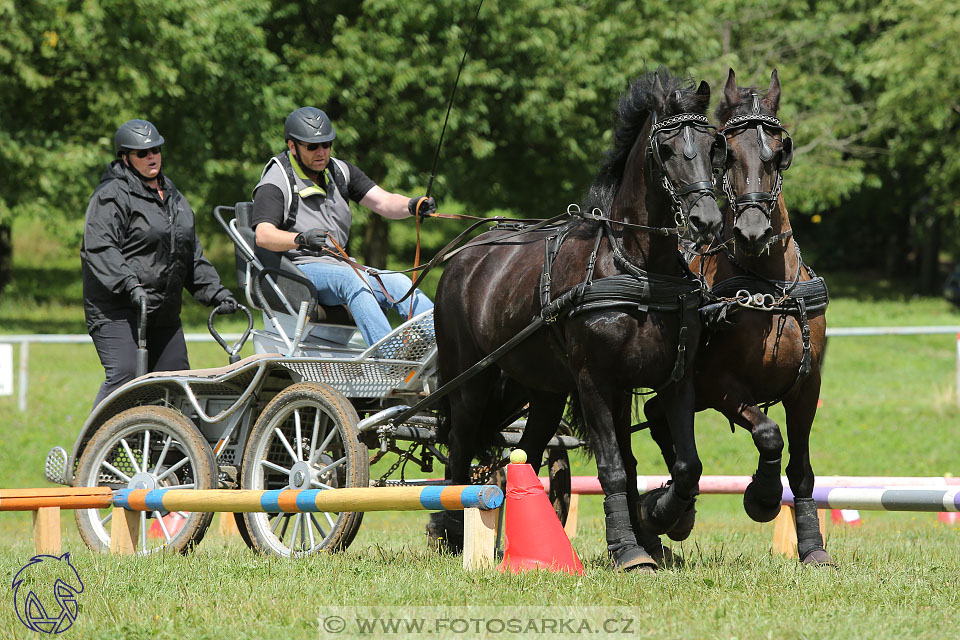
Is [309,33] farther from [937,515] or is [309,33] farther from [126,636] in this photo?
[126,636]

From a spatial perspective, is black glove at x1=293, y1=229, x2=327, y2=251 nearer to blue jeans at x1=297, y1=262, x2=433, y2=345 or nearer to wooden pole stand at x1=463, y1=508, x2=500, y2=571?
blue jeans at x1=297, y1=262, x2=433, y2=345

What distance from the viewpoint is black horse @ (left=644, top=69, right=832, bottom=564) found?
5.91 m

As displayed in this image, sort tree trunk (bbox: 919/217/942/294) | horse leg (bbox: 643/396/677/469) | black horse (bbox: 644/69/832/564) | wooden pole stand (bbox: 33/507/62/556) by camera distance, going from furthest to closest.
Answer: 1. tree trunk (bbox: 919/217/942/294)
2. wooden pole stand (bbox: 33/507/62/556)
3. horse leg (bbox: 643/396/677/469)
4. black horse (bbox: 644/69/832/564)

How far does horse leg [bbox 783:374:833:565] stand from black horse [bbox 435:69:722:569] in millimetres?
674

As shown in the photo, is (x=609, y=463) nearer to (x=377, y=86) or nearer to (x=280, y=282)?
(x=280, y=282)

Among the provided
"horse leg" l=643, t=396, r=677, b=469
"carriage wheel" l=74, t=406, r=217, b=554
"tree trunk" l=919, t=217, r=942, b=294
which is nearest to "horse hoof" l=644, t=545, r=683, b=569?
"horse leg" l=643, t=396, r=677, b=469

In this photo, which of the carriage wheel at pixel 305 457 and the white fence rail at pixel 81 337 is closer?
the carriage wheel at pixel 305 457

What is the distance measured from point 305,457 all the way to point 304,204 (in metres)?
1.50

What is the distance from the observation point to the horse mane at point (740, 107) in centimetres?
602

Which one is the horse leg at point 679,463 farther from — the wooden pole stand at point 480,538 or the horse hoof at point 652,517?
the wooden pole stand at point 480,538

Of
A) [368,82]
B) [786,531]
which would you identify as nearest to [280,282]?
[786,531]

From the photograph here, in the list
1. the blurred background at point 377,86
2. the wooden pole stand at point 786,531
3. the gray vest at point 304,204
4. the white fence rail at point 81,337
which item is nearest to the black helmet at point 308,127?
the gray vest at point 304,204

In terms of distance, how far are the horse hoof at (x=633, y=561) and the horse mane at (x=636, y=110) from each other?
1.64 m

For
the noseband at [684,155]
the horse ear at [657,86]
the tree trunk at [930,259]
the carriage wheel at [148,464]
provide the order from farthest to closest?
the tree trunk at [930,259] < the carriage wheel at [148,464] < the horse ear at [657,86] < the noseband at [684,155]
